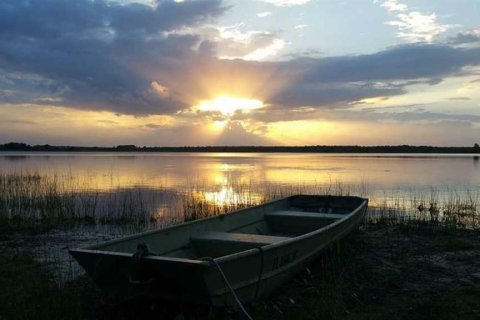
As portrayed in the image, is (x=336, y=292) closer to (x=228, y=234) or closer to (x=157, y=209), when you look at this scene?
(x=228, y=234)

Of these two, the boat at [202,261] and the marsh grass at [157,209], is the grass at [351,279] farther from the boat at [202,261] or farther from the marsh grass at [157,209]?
the boat at [202,261]

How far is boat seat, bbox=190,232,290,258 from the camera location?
21.3ft

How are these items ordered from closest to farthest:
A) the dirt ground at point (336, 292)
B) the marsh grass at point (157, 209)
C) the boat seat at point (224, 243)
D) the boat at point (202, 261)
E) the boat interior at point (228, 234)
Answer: the boat at point (202, 261)
the dirt ground at point (336, 292)
the boat interior at point (228, 234)
the boat seat at point (224, 243)
the marsh grass at point (157, 209)

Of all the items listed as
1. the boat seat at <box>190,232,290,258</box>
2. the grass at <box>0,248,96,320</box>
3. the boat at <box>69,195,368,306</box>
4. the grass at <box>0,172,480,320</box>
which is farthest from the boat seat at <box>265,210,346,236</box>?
the grass at <box>0,248,96,320</box>

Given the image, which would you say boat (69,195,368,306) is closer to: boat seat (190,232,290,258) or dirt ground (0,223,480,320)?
boat seat (190,232,290,258)

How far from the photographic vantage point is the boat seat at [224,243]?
255 inches

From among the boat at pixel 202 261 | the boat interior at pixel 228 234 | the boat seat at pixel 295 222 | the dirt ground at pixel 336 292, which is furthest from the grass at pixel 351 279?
the boat interior at pixel 228 234

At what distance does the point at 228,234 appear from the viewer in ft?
23.2

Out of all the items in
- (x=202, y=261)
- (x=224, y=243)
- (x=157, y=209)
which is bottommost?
(x=157, y=209)

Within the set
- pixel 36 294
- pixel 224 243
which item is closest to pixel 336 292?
pixel 224 243

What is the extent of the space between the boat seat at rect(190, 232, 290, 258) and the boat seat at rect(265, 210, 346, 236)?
253 centimetres

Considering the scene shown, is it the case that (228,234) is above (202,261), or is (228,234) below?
below

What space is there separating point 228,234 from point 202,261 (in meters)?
2.47

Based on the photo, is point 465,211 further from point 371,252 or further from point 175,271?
point 175,271
